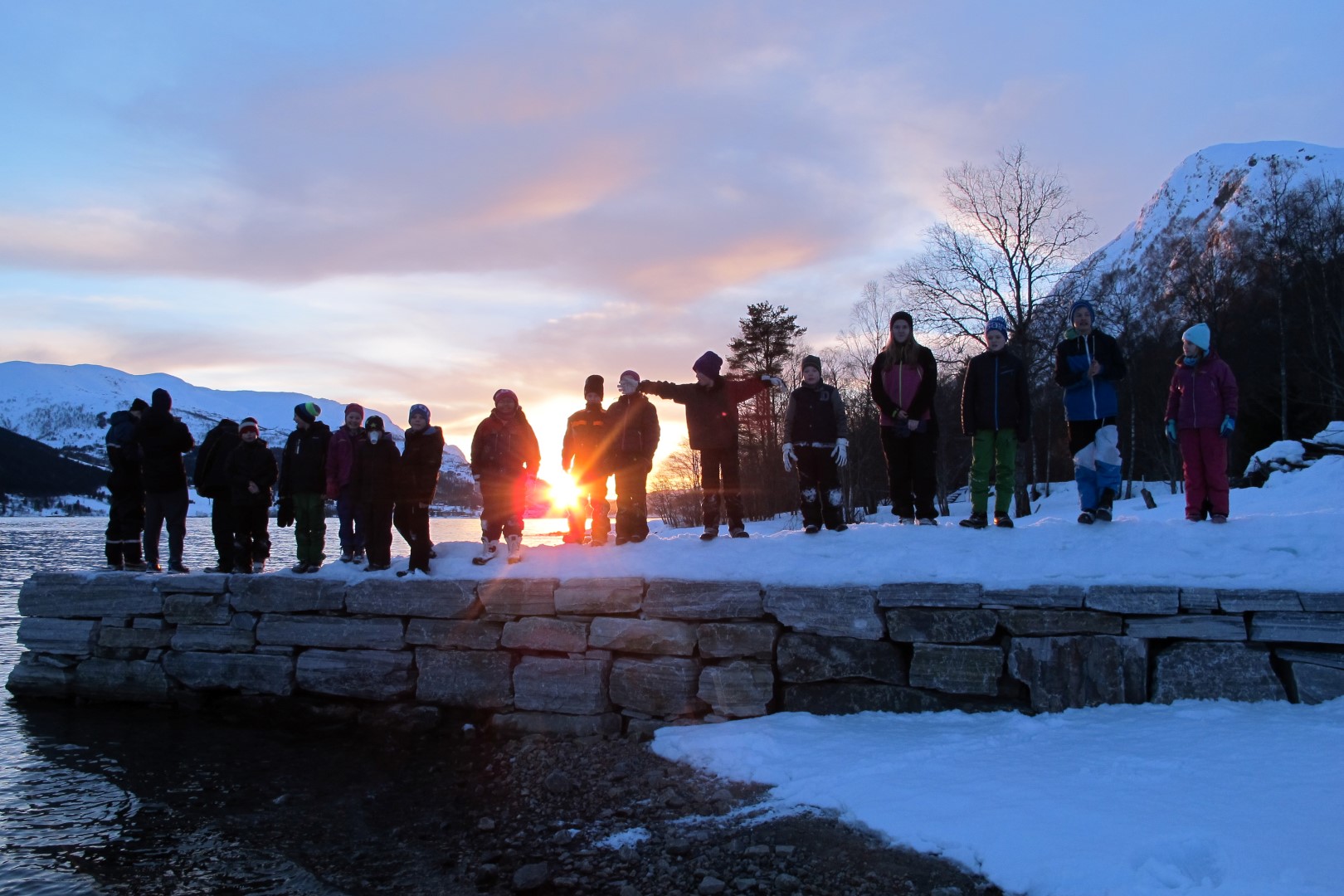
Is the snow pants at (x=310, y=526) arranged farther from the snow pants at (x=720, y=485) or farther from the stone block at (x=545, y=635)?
the snow pants at (x=720, y=485)

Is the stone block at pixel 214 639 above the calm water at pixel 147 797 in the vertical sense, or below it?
above

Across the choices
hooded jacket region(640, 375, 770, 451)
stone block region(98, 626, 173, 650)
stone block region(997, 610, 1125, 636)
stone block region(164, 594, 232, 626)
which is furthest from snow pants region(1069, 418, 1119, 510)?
stone block region(98, 626, 173, 650)

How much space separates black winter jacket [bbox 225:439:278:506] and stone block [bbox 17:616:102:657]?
82.8 inches

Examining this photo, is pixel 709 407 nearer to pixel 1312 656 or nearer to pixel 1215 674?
pixel 1215 674

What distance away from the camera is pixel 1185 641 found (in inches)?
210

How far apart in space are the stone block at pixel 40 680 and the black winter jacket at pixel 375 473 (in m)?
3.87

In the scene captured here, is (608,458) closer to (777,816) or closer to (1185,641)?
(777,816)

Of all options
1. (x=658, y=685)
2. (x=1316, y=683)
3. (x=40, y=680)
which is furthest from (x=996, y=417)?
(x=40, y=680)

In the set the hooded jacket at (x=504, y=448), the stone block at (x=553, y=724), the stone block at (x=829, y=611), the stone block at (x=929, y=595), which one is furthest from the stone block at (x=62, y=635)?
the stone block at (x=929, y=595)

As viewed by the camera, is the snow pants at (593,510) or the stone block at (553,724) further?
the snow pants at (593,510)

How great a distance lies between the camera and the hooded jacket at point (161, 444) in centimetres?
880

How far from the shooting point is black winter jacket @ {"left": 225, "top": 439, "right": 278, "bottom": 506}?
8453 millimetres

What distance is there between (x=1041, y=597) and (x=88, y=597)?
9.61 meters

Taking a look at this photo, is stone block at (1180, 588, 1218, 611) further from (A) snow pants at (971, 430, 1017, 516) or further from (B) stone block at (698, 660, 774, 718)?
(B) stone block at (698, 660, 774, 718)
